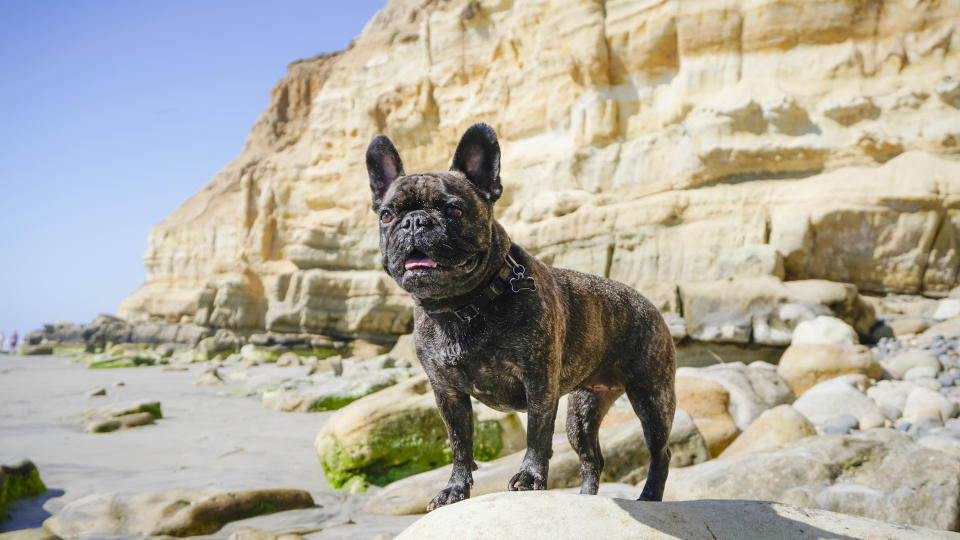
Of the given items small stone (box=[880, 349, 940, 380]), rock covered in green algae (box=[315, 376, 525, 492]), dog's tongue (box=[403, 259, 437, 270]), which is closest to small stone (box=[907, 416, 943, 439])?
small stone (box=[880, 349, 940, 380])

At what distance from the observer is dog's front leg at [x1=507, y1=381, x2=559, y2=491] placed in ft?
8.68

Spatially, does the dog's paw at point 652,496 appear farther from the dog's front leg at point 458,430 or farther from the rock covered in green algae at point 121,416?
the rock covered in green algae at point 121,416

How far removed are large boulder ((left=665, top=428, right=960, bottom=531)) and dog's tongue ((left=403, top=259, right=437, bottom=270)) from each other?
3.87 metres

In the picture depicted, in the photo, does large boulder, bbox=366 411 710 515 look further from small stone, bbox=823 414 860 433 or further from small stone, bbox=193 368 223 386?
small stone, bbox=193 368 223 386

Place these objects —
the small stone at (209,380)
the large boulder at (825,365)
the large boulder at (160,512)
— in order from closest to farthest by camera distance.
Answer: the large boulder at (160,512)
the large boulder at (825,365)
the small stone at (209,380)

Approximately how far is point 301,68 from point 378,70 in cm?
1452

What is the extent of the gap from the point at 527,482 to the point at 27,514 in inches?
229

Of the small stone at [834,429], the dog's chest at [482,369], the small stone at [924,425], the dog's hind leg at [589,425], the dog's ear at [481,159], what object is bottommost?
the small stone at [834,429]

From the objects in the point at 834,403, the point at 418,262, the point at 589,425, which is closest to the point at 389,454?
the point at 589,425

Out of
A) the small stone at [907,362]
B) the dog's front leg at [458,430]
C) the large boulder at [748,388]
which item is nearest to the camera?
the dog's front leg at [458,430]

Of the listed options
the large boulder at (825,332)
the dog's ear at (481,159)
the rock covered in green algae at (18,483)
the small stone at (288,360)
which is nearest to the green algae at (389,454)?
the rock covered in green algae at (18,483)

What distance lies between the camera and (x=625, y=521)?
9.18 ft

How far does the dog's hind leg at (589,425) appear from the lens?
3.51 m

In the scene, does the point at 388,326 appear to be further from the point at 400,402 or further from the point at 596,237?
the point at 400,402
